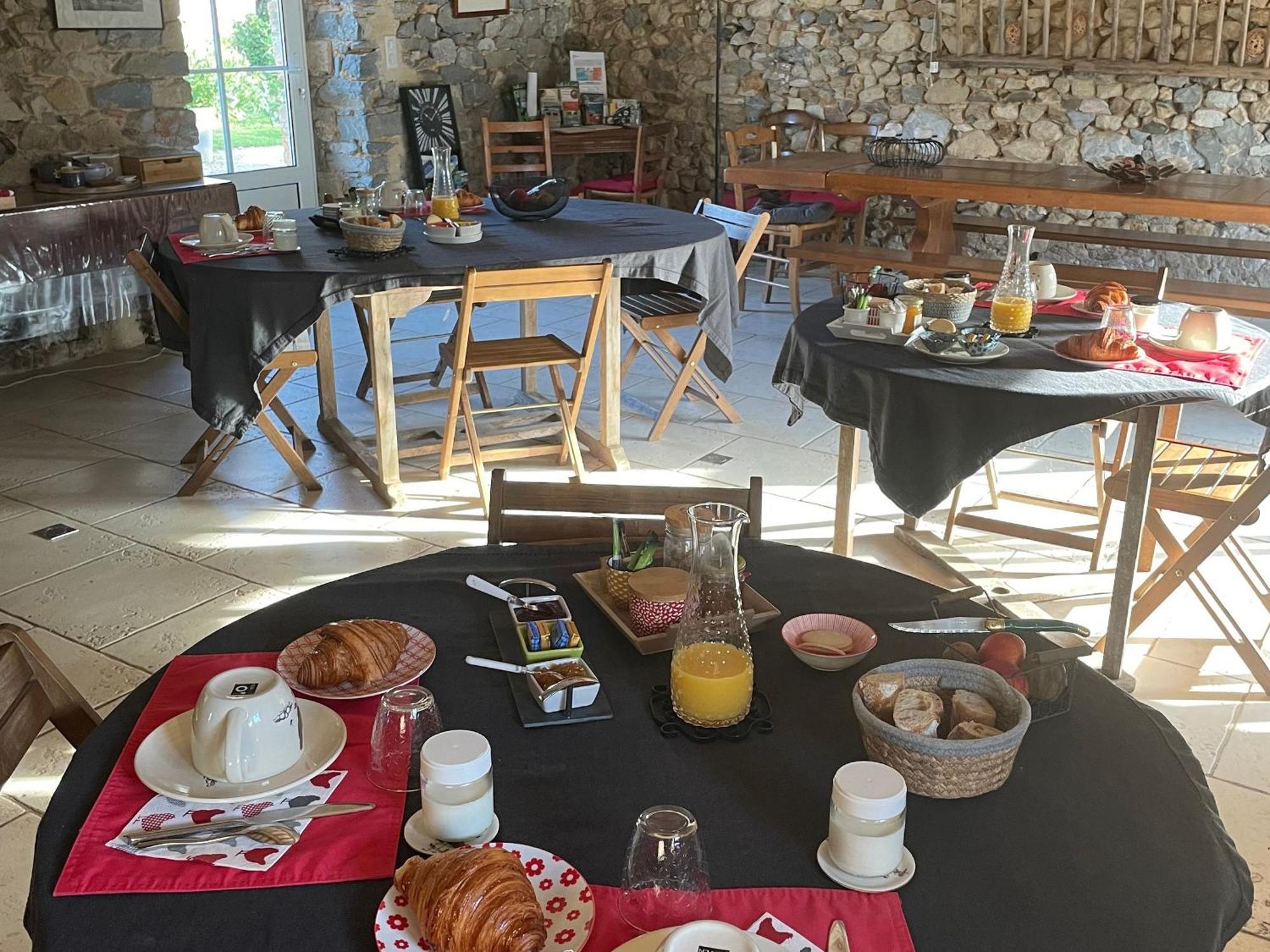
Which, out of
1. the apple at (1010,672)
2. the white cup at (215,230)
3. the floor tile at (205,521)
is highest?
the white cup at (215,230)

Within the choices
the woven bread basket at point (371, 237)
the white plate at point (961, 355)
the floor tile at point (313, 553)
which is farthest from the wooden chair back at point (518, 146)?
the white plate at point (961, 355)

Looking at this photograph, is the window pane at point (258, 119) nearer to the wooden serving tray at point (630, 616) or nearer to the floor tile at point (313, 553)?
the floor tile at point (313, 553)

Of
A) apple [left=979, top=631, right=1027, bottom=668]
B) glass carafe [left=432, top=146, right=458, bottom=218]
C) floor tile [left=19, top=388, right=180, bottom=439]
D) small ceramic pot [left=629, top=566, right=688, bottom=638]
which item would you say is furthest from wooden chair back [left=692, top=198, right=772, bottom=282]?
apple [left=979, top=631, right=1027, bottom=668]

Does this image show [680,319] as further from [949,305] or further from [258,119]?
[258,119]

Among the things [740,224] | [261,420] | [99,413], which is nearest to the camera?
[261,420]

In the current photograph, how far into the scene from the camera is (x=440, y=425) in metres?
4.90

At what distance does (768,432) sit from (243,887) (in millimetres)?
3812

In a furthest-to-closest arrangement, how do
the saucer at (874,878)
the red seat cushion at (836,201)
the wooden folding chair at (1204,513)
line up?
the red seat cushion at (836,201) → the wooden folding chair at (1204,513) → the saucer at (874,878)

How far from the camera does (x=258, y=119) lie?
22.8 ft

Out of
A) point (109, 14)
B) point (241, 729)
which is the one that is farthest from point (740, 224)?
point (241, 729)

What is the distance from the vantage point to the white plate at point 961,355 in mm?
2848

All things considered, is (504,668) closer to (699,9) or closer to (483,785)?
(483,785)

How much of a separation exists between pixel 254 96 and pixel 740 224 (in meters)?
3.50

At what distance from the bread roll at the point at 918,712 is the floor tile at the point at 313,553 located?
239cm
